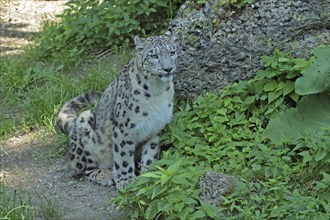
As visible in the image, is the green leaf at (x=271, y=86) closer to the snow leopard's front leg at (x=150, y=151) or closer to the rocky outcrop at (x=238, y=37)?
the rocky outcrop at (x=238, y=37)

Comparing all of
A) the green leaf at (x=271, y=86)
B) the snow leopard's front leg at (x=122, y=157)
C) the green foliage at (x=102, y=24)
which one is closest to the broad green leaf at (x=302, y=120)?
the green leaf at (x=271, y=86)

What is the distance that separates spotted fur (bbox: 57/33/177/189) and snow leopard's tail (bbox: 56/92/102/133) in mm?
346

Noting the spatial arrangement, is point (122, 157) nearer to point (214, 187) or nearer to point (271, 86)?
point (214, 187)

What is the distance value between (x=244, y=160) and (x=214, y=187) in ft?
2.57

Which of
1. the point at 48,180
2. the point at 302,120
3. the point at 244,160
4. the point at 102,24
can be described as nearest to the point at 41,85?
the point at 102,24

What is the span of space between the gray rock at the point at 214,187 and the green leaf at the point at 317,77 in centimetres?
123

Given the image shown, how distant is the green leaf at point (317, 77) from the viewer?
7273 mm

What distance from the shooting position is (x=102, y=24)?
32.5 feet

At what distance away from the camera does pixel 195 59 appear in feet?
26.6

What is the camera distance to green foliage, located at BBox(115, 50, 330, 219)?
20.9 ft

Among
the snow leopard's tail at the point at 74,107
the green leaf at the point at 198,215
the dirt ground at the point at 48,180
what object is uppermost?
the snow leopard's tail at the point at 74,107

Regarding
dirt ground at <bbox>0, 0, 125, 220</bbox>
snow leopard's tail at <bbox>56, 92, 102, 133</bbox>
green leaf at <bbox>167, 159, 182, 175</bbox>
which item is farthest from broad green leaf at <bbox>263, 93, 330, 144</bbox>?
snow leopard's tail at <bbox>56, 92, 102, 133</bbox>

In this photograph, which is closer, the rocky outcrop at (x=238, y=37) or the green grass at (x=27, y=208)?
the green grass at (x=27, y=208)

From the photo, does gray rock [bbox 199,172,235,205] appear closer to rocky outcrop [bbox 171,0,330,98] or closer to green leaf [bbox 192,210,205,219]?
green leaf [bbox 192,210,205,219]
